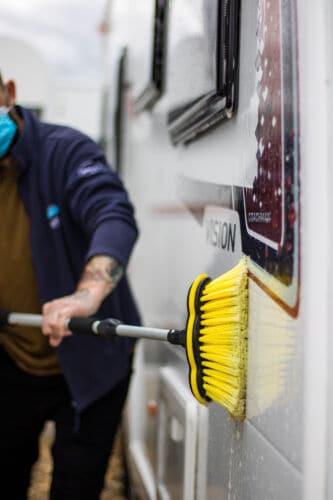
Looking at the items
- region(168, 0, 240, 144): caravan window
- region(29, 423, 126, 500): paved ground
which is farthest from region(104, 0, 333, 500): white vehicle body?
region(29, 423, 126, 500): paved ground

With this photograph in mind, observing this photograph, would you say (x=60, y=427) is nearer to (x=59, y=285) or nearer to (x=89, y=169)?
(x=59, y=285)

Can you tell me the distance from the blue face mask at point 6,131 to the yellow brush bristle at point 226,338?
82 cm

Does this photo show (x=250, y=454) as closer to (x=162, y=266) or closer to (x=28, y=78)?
(x=162, y=266)

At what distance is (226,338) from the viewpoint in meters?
→ 1.30

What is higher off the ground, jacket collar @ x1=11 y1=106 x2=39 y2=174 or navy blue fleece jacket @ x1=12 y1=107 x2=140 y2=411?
jacket collar @ x1=11 y1=106 x2=39 y2=174

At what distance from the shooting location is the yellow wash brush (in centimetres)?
126

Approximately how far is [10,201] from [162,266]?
1.96ft

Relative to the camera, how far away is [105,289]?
1771mm

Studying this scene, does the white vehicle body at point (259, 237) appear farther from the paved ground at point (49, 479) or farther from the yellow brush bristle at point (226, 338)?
the paved ground at point (49, 479)

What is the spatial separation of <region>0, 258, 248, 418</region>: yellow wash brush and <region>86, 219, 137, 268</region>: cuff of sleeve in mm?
258

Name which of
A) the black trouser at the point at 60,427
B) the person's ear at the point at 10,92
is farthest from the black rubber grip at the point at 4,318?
the person's ear at the point at 10,92

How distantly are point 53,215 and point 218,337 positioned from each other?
779 mm

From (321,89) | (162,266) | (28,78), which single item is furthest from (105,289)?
(28,78)

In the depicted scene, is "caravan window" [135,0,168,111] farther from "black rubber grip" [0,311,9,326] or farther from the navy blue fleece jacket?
"black rubber grip" [0,311,9,326]
